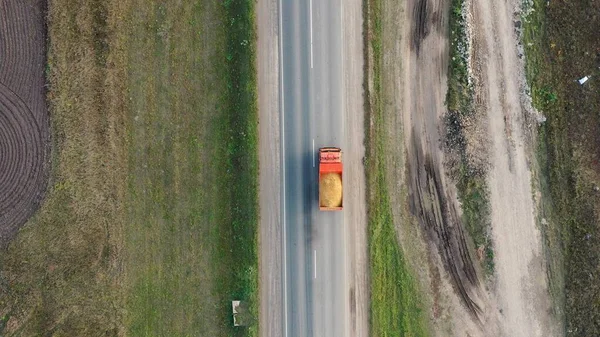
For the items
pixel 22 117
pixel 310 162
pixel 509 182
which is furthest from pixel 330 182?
pixel 22 117

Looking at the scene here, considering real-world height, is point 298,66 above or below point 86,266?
above

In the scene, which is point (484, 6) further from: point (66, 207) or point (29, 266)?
point (29, 266)

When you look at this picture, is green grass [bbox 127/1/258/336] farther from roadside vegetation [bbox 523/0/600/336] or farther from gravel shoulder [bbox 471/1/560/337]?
roadside vegetation [bbox 523/0/600/336]

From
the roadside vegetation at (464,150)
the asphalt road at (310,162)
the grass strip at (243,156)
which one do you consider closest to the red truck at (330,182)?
the asphalt road at (310,162)

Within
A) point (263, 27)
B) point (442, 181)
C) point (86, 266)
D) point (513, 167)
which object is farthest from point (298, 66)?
point (86, 266)

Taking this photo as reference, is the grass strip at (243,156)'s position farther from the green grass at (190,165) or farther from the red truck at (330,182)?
the red truck at (330,182)

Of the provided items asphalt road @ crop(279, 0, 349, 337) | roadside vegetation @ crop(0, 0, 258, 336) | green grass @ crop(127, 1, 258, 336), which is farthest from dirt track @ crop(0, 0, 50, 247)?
asphalt road @ crop(279, 0, 349, 337)

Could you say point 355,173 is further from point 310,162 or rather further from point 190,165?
point 190,165
